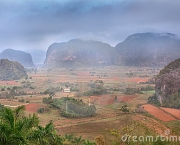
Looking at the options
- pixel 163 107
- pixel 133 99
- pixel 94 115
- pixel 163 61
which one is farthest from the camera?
pixel 163 61

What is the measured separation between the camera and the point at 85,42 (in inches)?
6211

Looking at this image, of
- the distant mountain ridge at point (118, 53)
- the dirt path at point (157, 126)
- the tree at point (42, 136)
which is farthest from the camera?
the distant mountain ridge at point (118, 53)

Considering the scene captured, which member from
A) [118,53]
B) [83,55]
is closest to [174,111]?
[83,55]

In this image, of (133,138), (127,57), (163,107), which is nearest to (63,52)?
(127,57)

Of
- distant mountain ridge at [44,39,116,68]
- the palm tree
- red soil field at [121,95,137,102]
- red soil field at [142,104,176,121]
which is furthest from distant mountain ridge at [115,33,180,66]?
the palm tree

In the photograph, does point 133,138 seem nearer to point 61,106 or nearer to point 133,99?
Answer: point 61,106

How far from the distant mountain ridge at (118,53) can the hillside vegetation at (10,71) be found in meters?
45.1

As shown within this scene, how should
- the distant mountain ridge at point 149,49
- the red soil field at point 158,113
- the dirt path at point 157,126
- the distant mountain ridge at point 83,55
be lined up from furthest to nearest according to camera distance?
Result: 1. the distant mountain ridge at point 83,55
2. the distant mountain ridge at point 149,49
3. the red soil field at point 158,113
4. the dirt path at point 157,126

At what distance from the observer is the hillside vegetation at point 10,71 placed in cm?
8034

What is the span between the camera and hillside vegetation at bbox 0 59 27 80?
8034 centimetres

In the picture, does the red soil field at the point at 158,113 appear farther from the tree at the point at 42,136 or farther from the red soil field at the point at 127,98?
the tree at the point at 42,136

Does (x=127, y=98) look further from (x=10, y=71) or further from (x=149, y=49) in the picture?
(x=149, y=49)

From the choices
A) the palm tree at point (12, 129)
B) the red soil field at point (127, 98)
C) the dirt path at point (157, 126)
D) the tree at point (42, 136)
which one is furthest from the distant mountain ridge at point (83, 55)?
the palm tree at point (12, 129)

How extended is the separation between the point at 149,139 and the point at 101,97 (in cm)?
3343
